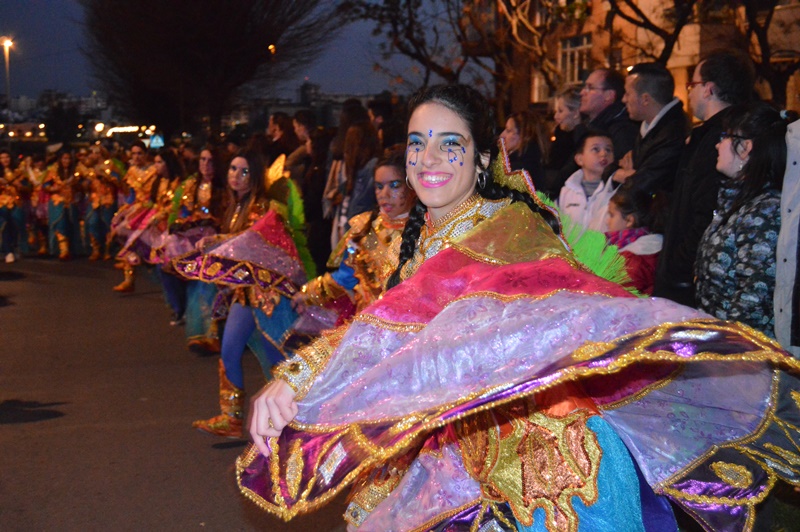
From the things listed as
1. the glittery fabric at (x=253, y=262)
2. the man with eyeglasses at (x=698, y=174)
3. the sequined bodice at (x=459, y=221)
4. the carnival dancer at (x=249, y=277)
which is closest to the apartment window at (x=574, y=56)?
the carnival dancer at (x=249, y=277)

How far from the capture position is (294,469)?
2240mm

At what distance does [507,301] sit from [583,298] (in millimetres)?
175

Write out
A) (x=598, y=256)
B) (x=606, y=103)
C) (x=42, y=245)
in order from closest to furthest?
(x=598, y=256)
(x=606, y=103)
(x=42, y=245)

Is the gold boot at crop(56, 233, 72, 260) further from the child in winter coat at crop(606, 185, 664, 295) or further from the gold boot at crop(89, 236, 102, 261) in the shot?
the child in winter coat at crop(606, 185, 664, 295)

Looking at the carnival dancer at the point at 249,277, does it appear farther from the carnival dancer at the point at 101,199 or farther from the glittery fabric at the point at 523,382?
the carnival dancer at the point at 101,199

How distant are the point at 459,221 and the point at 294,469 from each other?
2.96 feet

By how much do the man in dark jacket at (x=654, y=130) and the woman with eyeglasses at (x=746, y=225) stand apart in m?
1.05

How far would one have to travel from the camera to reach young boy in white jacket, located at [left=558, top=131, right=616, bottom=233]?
5.63m

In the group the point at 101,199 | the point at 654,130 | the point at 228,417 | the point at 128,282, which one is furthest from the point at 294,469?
the point at 101,199

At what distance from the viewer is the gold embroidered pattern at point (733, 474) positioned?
8.37 ft

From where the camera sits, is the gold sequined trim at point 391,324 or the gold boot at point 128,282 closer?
the gold sequined trim at point 391,324

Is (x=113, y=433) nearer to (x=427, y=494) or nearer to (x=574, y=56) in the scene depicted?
(x=427, y=494)

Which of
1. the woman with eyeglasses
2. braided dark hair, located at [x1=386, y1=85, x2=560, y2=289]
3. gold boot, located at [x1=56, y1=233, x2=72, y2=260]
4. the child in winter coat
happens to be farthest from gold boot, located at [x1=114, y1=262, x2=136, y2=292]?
braided dark hair, located at [x1=386, y1=85, x2=560, y2=289]

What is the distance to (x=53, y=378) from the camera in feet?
24.0
